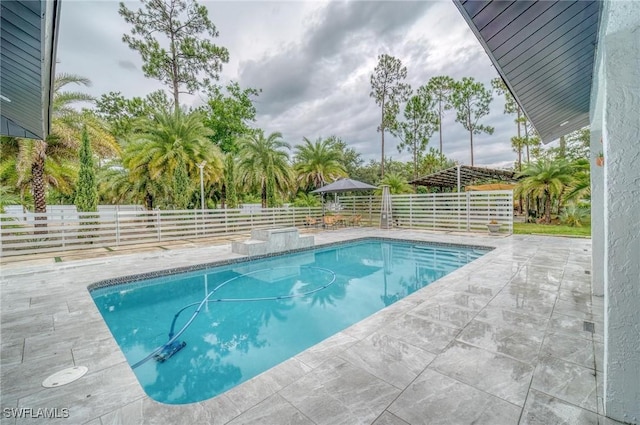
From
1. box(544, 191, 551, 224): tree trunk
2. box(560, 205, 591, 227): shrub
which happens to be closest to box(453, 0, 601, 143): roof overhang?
box(560, 205, 591, 227): shrub

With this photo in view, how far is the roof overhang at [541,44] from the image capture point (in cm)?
241

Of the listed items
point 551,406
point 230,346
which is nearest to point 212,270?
point 230,346

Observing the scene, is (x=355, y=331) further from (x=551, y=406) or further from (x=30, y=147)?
(x=30, y=147)

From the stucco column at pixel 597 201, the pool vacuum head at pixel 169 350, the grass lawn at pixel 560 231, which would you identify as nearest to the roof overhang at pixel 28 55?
the pool vacuum head at pixel 169 350

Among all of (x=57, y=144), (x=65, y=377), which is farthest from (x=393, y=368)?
(x=57, y=144)

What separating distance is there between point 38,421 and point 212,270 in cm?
515

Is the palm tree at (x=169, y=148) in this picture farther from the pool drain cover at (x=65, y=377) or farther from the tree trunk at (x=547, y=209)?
the tree trunk at (x=547, y=209)

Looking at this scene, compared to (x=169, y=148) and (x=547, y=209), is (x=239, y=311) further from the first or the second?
(x=547, y=209)

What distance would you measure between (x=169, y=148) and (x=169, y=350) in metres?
10.1

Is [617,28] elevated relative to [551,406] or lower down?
elevated

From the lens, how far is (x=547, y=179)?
44.3 feet

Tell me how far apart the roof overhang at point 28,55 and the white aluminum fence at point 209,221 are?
182 inches

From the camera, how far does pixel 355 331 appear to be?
318 centimetres

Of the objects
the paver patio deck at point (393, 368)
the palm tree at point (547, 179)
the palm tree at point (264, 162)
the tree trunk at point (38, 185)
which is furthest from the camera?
the palm tree at point (264, 162)
